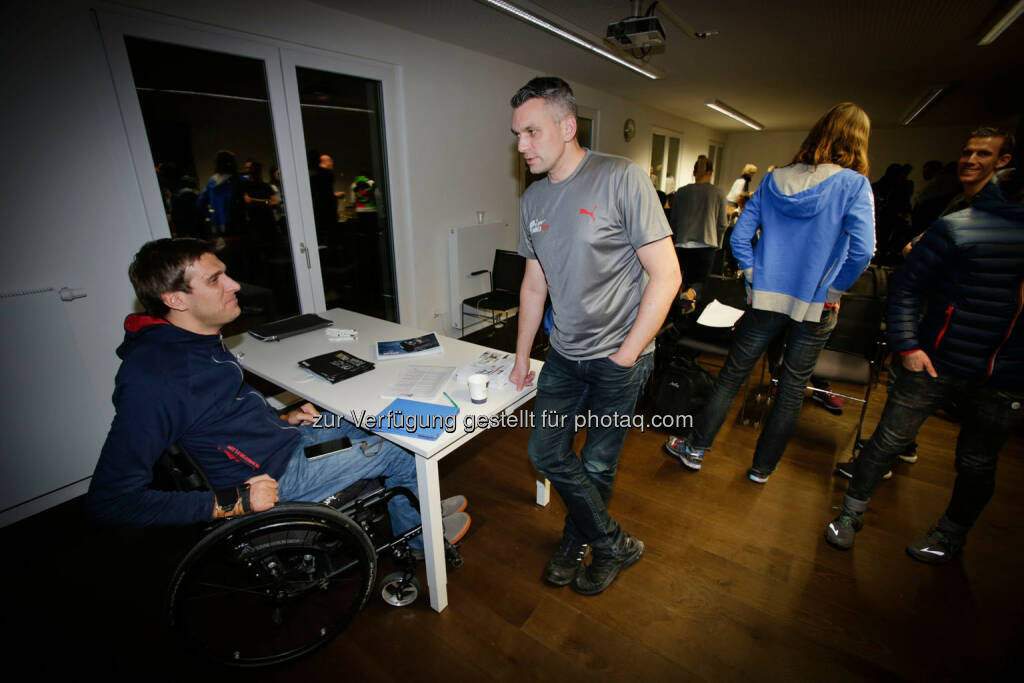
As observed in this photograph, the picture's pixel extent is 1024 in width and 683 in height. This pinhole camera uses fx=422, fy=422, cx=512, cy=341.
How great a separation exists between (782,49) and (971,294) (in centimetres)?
374

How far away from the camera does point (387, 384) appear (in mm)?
1720

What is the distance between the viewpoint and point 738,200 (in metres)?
5.18

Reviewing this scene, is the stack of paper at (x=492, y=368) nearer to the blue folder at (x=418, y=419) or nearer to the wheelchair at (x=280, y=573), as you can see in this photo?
the blue folder at (x=418, y=419)

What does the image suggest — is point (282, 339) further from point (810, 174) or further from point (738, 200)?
point (738, 200)

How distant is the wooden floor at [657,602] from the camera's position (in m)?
1.41

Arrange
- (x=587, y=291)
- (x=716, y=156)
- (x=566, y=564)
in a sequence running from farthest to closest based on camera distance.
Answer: (x=716, y=156), (x=566, y=564), (x=587, y=291)

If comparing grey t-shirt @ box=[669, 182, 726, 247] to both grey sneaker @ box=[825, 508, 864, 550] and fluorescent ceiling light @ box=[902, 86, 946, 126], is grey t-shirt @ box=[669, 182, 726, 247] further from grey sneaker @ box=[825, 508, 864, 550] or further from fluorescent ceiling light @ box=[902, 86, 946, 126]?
fluorescent ceiling light @ box=[902, 86, 946, 126]

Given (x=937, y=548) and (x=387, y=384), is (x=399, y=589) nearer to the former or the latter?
(x=387, y=384)

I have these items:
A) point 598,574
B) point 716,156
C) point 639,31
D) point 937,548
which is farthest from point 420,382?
point 716,156

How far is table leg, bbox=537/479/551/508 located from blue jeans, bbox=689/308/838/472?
0.93m

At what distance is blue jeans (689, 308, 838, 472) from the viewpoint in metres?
1.90

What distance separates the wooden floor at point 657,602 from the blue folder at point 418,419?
756mm

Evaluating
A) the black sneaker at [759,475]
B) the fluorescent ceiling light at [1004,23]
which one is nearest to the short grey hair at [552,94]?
the black sneaker at [759,475]

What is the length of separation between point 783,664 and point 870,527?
3.20ft
